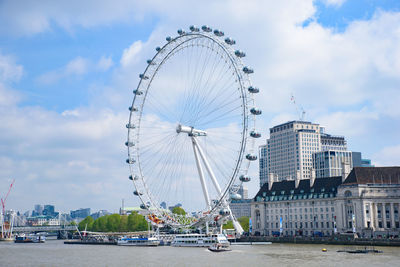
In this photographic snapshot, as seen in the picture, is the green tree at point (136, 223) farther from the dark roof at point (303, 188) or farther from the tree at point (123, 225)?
the dark roof at point (303, 188)

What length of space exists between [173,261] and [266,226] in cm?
7135

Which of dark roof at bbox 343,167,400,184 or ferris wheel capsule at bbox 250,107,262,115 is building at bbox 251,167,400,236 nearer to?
dark roof at bbox 343,167,400,184

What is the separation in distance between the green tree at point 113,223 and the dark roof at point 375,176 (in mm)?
84879

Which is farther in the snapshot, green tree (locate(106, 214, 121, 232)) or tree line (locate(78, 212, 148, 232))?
green tree (locate(106, 214, 121, 232))

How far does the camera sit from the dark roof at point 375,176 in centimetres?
10831

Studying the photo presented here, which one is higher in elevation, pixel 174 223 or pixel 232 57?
pixel 232 57

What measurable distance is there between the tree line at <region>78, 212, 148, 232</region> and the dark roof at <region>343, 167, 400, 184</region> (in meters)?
70.8

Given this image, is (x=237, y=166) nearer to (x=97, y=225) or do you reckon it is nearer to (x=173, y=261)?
(x=173, y=261)

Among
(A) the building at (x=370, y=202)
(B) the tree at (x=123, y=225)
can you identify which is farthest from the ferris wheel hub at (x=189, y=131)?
(B) the tree at (x=123, y=225)

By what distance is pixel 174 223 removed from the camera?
92.3 m

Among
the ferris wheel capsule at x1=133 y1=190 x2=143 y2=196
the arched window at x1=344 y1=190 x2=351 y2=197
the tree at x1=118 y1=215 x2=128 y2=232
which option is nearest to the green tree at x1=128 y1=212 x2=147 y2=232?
the tree at x1=118 y1=215 x2=128 y2=232

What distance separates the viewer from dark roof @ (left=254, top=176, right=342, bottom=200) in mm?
117188

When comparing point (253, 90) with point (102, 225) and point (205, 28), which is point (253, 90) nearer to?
point (205, 28)

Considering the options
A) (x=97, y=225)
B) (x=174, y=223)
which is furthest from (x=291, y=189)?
(x=97, y=225)
